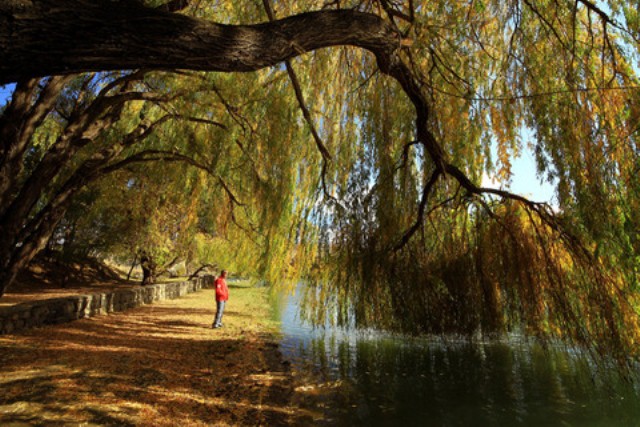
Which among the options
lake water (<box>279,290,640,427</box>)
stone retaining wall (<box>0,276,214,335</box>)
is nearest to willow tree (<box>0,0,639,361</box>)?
lake water (<box>279,290,640,427</box>)

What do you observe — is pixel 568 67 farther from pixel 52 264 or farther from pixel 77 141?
pixel 52 264

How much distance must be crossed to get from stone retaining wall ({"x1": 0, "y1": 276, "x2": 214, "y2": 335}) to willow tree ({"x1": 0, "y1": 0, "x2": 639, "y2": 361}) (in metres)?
3.71

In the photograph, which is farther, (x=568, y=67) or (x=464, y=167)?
(x=464, y=167)

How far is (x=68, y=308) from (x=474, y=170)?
30.1ft

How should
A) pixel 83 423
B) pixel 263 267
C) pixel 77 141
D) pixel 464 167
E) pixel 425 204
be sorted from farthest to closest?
pixel 263 267 < pixel 77 141 < pixel 464 167 < pixel 425 204 < pixel 83 423

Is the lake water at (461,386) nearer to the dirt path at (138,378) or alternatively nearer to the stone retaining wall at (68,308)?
the dirt path at (138,378)

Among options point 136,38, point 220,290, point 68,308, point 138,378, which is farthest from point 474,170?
point 68,308

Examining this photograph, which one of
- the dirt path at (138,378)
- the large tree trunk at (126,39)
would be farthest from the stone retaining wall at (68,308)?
the large tree trunk at (126,39)

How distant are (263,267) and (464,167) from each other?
13.7 ft

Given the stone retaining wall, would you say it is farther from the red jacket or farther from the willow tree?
the willow tree

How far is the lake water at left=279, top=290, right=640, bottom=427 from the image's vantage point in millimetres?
4941

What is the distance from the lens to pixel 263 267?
297 inches

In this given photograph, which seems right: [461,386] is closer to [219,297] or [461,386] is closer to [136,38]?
[219,297]

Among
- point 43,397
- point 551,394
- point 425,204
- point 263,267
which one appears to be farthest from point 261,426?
point 551,394
